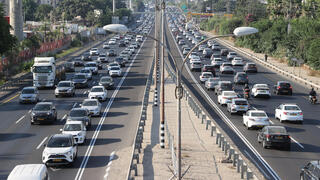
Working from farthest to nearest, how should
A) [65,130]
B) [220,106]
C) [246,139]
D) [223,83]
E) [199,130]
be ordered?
[223,83] < [220,106] < [199,130] < [246,139] < [65,130]

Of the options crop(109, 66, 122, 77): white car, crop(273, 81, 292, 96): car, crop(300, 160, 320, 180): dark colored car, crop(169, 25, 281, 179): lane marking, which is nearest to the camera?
crop(300, 160, 320, 180): dark colored car

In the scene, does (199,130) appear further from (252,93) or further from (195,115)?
(252,93)

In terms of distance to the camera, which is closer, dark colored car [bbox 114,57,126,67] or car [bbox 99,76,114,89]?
car [bbox 99,76,114,89]

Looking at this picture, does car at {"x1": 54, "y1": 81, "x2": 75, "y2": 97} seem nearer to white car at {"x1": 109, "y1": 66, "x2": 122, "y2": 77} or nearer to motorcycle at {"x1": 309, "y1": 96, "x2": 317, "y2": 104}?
white car at {"x1": 109, "y1": 66, "x2": 122, "y2": 77}

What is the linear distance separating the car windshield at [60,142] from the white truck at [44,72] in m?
30.3

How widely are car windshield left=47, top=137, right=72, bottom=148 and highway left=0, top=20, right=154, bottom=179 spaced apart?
1088 mm

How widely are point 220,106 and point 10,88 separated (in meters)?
23.8

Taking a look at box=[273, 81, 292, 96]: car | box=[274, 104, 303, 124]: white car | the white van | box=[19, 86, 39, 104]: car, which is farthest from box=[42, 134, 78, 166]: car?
box=[273, 81, 292, 96]: car

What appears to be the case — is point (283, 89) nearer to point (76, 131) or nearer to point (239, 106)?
point (239, 106)

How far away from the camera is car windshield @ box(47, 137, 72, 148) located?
2709 cm

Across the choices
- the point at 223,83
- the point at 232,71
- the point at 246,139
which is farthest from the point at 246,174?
the point at 232,71

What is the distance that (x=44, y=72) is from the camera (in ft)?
187

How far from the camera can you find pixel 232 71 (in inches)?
2940

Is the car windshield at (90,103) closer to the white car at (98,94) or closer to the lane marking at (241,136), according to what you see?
the white car at (98,94)
